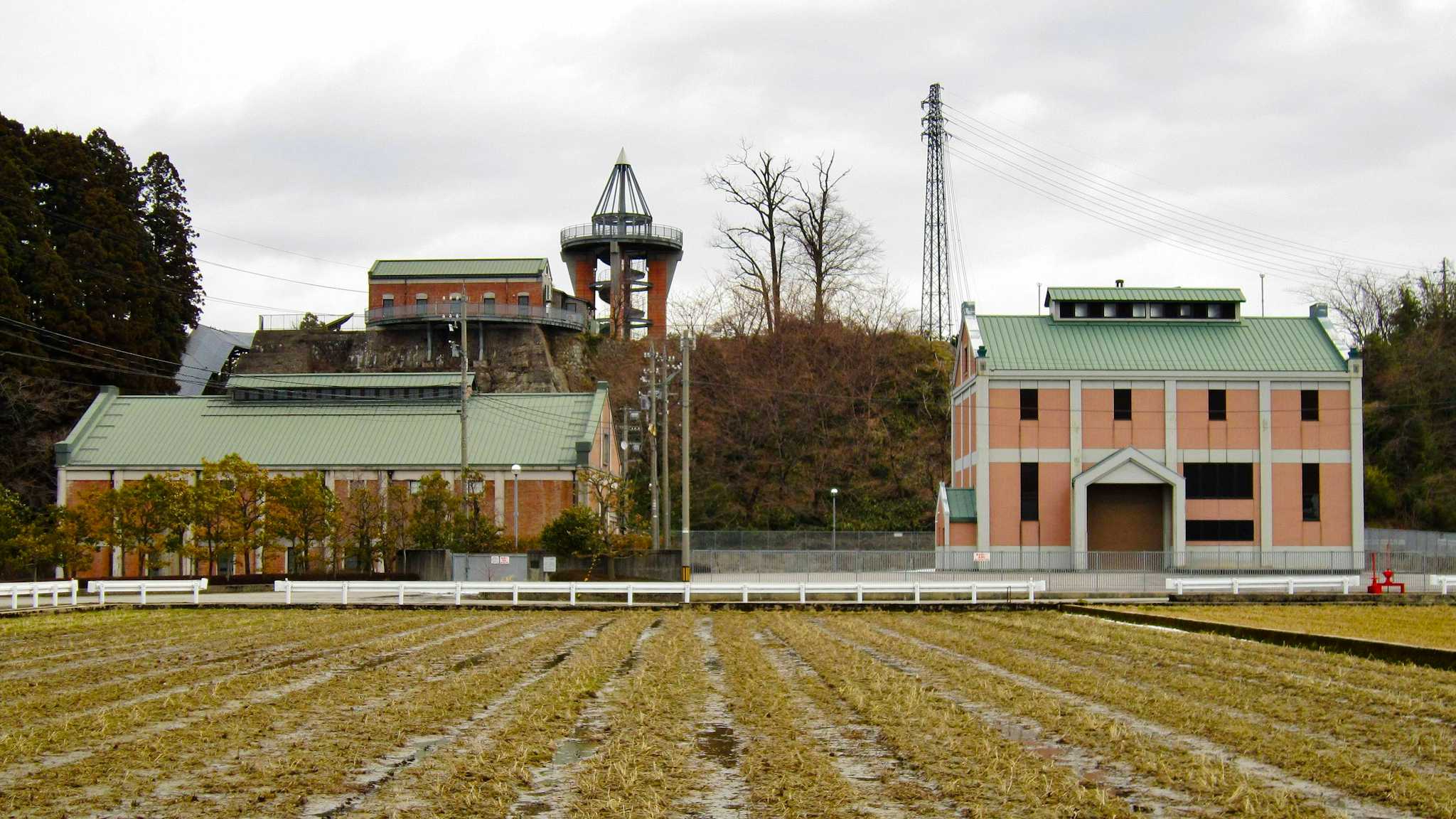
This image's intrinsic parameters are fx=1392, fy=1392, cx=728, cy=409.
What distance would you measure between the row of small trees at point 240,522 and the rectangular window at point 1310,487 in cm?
3444

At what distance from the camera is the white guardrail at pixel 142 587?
41.8 meters

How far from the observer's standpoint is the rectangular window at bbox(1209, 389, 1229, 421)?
60.0 meters

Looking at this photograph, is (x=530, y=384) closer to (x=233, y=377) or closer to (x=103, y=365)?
(x=233, y=377)

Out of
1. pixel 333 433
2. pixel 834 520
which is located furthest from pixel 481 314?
pixel 834 520

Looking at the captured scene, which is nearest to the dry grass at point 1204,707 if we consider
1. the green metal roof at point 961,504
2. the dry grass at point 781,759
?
the dry grass at point 781,759

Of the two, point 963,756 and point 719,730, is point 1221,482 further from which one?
point 963,756

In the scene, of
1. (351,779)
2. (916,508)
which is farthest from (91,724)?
(916,508)

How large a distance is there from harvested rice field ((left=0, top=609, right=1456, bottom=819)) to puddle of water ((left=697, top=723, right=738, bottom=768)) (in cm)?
5

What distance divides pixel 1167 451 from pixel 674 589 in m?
26.8

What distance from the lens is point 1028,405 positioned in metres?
60.1

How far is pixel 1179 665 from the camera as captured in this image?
2230cm

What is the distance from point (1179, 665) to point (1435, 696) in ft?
15.8

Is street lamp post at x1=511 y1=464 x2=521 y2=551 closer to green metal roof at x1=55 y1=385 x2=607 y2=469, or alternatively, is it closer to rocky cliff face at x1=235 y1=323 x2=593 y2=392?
green metal roof at x1=55 y1=385 x2=607 y2=469

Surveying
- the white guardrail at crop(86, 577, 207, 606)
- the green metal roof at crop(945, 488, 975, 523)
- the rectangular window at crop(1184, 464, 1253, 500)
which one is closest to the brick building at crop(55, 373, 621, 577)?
the green metal roof at crop(945, 488, 975, 523)
